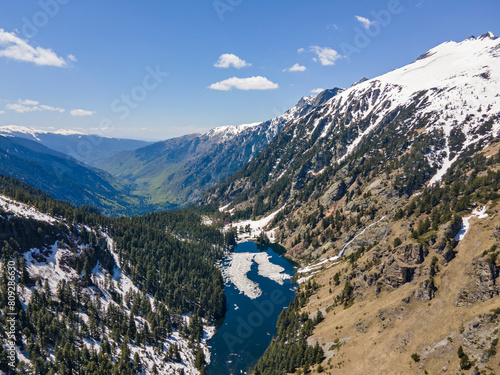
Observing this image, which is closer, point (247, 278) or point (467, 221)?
point (467, 221)

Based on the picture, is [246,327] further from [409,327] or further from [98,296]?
[409,327]

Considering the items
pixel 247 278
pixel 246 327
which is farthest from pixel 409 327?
pixel 247 278

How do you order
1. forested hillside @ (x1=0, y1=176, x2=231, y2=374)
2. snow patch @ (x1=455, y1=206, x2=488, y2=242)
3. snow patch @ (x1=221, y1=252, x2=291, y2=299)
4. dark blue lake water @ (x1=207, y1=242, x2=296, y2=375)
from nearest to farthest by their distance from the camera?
1. forested hillside @ (x1=0, y1=176, x2=231, y2=374)
2. snow patch @ (x1=455, y1=206, x2=488, y2=242)
3. dark blue lake water @ (x1=207, y1=242, x2=296, y2=375)
4. snow patch @ (x1=221, y1=252, x2=291, y2=299)

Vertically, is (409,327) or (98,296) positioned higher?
(409,327)

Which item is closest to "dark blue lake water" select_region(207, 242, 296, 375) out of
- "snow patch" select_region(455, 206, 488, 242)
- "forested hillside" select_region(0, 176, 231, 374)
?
"forested hillside" select_region(0, 176, 231, 374)

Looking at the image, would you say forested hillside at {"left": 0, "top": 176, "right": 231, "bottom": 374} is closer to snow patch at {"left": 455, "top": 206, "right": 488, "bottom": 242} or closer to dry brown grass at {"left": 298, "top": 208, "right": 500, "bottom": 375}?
dry brown grass at {"left": 298, "top": 208, "right": 500, "bottom": 375}

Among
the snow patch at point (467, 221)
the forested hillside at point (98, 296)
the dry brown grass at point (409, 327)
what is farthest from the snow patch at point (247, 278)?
the snow patch at point (467, 221)

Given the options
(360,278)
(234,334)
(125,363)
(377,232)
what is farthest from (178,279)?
(377,232)

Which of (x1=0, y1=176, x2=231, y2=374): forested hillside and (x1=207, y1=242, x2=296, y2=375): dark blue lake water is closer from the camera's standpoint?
(x1=0, y1=176, x2=231, y2=374): forested hillside
